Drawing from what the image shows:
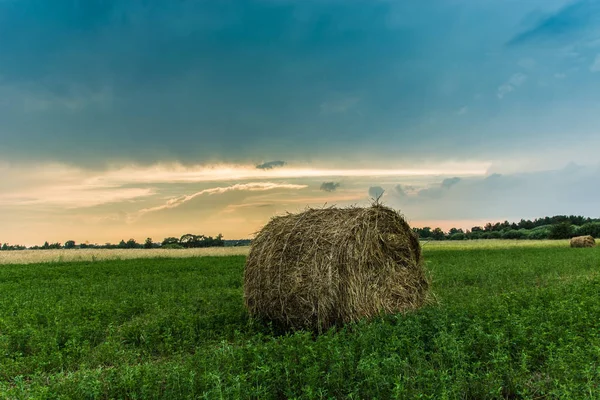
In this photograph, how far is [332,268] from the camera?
29.7ft

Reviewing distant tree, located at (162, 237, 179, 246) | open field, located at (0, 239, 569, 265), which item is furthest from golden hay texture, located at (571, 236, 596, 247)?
distant tree, located at (162, 237, 179, 246)

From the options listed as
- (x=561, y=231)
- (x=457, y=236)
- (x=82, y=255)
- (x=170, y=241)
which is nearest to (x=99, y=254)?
(x=82, y=255)

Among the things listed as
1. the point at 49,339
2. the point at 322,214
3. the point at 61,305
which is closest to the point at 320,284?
the point at 322,214

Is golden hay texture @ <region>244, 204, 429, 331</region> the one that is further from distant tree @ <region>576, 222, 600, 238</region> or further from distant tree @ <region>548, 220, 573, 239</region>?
distant tree @ <region>576, 222, 600, 238</region>

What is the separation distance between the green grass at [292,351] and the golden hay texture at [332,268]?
456 millimetres

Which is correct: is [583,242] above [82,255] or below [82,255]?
below

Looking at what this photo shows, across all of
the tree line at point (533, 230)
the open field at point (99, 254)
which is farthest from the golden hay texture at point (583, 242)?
the tree line at point (533, 230)

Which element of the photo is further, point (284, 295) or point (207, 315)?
point (207, 315)

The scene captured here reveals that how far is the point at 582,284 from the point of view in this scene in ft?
41.2

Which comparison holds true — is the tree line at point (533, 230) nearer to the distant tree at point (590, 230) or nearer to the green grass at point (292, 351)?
the distant tree at point (590, 230)

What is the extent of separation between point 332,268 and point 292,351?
8.68 feet

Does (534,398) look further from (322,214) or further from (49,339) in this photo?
(49,339)

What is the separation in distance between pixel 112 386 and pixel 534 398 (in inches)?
217

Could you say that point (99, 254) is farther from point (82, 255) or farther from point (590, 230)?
point (590, 230)
